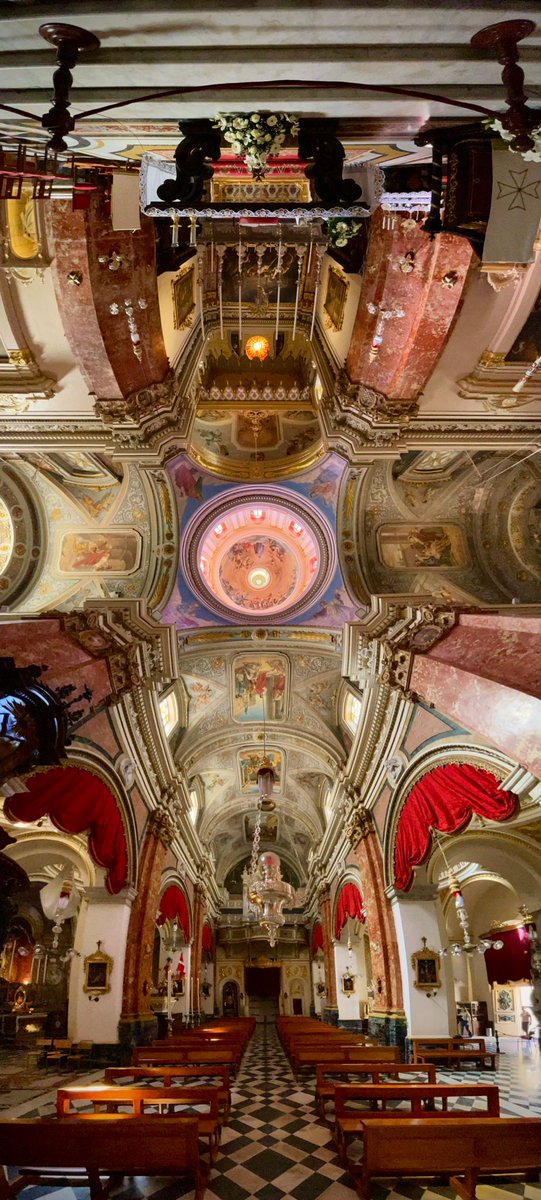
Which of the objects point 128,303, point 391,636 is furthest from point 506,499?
point 128,303

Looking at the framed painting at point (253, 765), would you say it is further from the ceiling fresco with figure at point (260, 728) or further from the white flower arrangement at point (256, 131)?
the white flower arrangement at point (256, 131)

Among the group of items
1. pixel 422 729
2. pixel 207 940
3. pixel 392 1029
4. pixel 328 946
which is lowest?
pixel 207 940

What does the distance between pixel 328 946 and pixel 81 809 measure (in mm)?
15025

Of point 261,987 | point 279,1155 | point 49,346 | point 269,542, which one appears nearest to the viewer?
point 279,1155

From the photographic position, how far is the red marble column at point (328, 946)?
19422 mm

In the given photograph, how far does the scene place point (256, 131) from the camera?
3.51 metres

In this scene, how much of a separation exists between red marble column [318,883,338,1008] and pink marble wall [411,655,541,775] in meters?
14.5

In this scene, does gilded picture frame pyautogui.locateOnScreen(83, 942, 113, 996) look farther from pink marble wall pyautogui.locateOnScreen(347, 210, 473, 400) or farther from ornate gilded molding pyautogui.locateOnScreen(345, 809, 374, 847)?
pink marble wall pyautogui.locateOnScreen(347, 210, 473, 400)

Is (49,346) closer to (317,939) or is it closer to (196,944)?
(196,944)

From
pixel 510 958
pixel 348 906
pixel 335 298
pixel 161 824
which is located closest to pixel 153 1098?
pixel 161 824

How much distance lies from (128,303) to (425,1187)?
8.61 m

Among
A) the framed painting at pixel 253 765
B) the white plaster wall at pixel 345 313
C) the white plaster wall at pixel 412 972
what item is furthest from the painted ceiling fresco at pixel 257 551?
the framed painting at pixel 253 765

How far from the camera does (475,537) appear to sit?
1078 cm

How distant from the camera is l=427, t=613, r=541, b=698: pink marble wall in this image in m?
7.08
